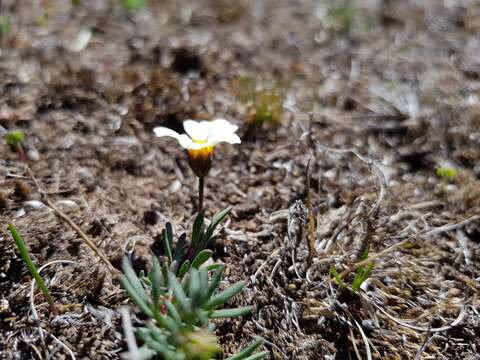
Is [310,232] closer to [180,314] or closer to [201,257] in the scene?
[201,257]

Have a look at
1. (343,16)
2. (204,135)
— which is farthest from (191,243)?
(343,16)

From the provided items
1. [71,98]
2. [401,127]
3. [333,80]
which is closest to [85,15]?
[71,98]

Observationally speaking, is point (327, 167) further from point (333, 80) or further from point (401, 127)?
point (333, 80)

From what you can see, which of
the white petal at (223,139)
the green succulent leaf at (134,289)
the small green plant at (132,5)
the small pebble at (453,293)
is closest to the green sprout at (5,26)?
the small green plant at (132,5)

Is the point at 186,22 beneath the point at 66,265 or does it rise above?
above

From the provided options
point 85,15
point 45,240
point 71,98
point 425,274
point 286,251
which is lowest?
point 425,274

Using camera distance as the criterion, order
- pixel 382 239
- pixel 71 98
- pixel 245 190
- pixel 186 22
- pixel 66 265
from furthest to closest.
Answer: pixel 186 22 < pixel 71 98 < pixel 245 190 < pixel 382 239 < pixel 66 265

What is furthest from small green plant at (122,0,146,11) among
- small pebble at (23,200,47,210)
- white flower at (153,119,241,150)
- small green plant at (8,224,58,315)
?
small green plant at (8,224,58,315)
